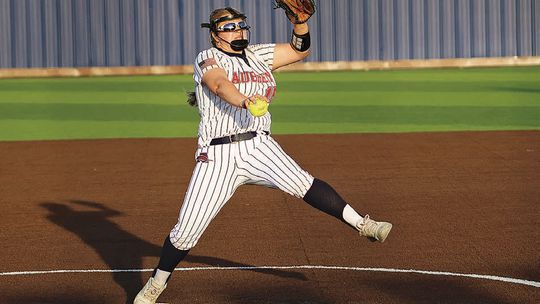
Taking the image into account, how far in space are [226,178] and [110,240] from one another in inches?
115

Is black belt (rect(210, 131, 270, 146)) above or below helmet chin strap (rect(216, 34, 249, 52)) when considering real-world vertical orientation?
below

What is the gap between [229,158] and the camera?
767 cm

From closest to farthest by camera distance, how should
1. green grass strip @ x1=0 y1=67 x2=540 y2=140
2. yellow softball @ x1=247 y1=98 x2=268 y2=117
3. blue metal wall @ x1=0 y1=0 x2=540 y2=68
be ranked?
1. yellow softball @ x1=247 y1=98 x2=268 y2=117
2. green grass strip @ x1=0 y1=67 x2=540 y2=140
3. blue metal wall @ x1=0 y1=0 x2=540 y2=68

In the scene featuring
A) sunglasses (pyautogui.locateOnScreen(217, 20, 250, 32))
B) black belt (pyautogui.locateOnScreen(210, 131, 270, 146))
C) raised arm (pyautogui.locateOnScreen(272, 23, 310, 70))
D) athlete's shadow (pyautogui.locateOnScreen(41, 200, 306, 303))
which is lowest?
athlete's shadow (pyautogui.locateOnScreen(41, 200, 306, 303))

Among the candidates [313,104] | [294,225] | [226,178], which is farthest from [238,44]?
[313,104]

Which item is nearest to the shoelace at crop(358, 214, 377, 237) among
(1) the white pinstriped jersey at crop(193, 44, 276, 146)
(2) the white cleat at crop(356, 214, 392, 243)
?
(2) the white cleat at crop(356, 214, 392, 243)

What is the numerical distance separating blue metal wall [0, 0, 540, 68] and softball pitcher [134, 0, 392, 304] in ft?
70.8

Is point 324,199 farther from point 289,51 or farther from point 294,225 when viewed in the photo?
point 294,225

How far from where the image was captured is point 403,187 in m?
12.8

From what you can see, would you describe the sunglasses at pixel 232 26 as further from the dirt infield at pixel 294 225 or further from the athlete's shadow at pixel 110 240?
the athlete's shadow at pixel 110 240

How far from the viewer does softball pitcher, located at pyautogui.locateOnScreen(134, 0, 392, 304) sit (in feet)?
24.9

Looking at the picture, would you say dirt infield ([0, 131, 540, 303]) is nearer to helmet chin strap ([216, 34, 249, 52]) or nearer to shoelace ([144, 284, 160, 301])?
shoelace ([144, 284, 160, 301])

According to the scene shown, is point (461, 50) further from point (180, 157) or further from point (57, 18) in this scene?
point (180, 157)

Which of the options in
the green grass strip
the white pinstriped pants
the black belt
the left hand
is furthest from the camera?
the green grass strip
